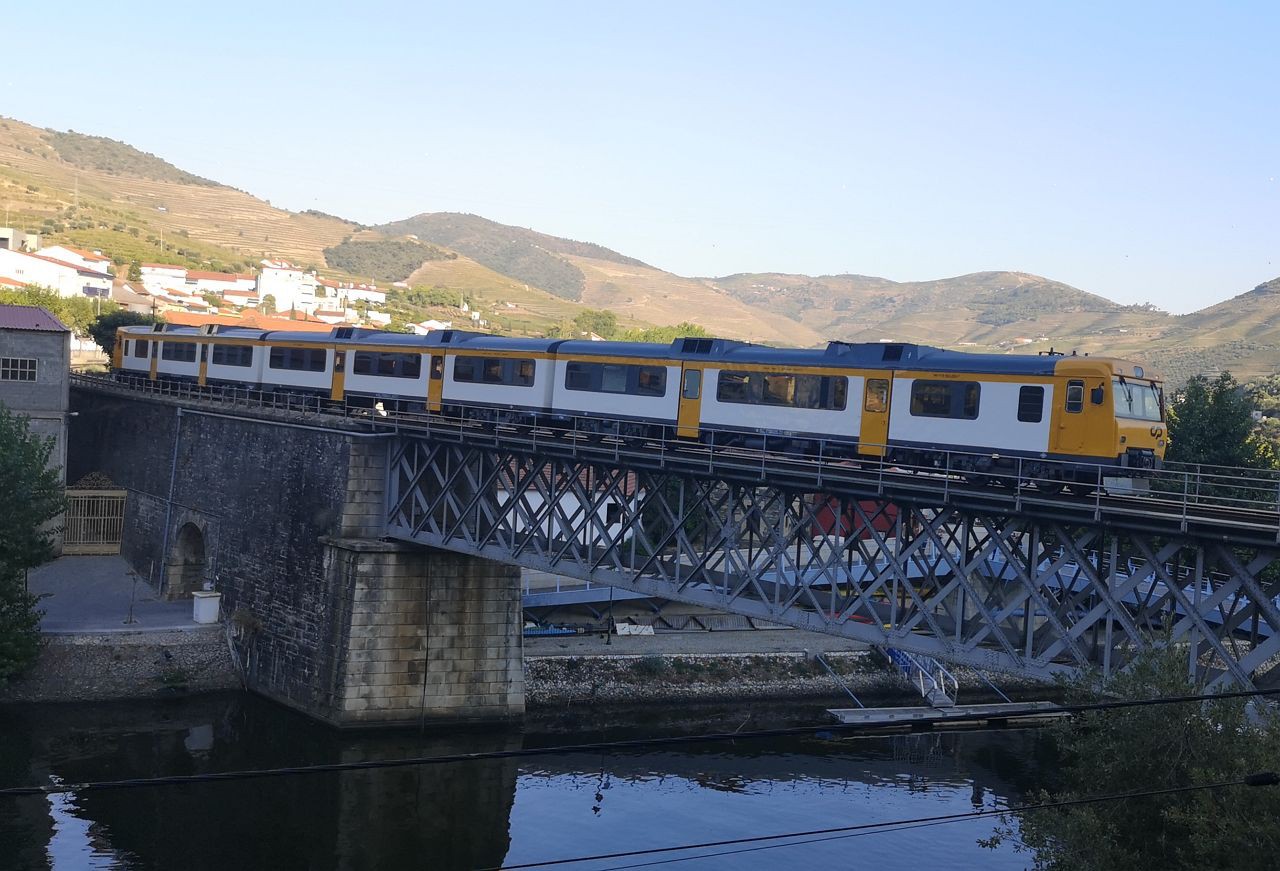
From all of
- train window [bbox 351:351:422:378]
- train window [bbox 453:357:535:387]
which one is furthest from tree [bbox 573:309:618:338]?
train window [bbox 453:357:535:387]

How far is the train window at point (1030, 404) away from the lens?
2220 centimetres

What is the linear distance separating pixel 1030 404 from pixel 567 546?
9989mm

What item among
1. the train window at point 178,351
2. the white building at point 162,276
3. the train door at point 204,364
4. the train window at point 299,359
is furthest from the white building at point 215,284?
the train window at point 299,359

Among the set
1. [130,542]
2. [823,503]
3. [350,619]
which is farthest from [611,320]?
[823,503]

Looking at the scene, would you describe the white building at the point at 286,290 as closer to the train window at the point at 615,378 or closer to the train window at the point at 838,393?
the train window at the point at 615,378

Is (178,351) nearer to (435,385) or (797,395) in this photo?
(435,385)

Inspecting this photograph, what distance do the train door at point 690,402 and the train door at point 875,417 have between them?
464 cm

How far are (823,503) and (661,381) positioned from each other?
7605 mm

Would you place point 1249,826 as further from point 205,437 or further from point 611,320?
point 611,320

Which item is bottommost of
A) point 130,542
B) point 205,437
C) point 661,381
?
point 130,542

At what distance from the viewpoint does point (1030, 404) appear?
22.3 meters

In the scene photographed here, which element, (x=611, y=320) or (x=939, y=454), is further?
(x=611, y=320)

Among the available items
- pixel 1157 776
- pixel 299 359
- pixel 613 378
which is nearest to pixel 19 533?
pixel 299 359

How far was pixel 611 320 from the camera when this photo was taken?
5856 inches
